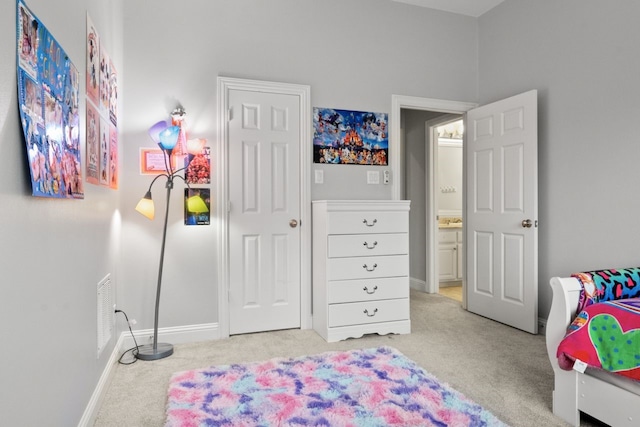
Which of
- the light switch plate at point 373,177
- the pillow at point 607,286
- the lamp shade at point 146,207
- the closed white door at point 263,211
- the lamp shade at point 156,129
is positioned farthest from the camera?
the light switch plate at point 373,177

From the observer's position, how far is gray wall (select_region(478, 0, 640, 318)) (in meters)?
2.77

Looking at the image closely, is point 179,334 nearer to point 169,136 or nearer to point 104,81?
point 169,136

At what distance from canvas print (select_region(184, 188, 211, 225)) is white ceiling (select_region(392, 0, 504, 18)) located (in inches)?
97.9

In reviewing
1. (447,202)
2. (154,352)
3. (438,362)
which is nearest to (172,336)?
(154,352)

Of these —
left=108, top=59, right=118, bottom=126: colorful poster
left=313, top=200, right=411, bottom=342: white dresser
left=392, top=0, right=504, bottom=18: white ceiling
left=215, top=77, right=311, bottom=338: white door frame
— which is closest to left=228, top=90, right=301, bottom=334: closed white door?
left=215, top=77, right=311, bottom=338: white door frame

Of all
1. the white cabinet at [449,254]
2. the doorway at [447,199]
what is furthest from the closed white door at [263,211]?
the white cabinet at [449,254]

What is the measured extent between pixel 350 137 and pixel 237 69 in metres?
1.09

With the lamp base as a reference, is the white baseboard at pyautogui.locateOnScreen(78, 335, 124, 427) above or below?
above

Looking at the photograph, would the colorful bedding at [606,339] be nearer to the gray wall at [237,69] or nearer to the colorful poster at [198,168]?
the gray wall at [237,69]

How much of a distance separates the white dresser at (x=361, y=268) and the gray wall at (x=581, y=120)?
47.7 inches

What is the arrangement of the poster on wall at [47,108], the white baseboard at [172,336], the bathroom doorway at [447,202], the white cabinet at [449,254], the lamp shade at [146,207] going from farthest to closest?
the white cabinet at [449,254]
the bathroom doorway at [447,202]
the white baseboard at [172,336]
the lamp shade at [146,207]
the poster on wall at [47,108]

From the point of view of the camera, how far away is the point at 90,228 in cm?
200

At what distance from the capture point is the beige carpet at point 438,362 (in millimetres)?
2039

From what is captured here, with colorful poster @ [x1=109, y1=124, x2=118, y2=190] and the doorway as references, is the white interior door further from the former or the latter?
colorful poster @ [x1=109, y1=124, x2=118, y2=190]
